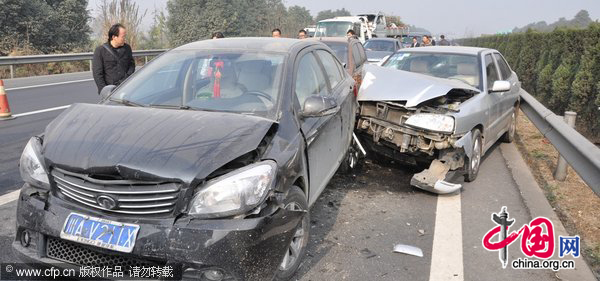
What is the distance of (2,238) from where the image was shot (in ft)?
11.6

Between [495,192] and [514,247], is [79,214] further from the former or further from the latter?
[495,192]

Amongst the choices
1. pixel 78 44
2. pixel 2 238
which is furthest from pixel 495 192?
pixel 78 44

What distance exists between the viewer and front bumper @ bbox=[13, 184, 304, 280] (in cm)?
242

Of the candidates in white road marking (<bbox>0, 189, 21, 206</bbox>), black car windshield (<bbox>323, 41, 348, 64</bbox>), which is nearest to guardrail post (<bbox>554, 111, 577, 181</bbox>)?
→ black car windshield (<bbox>323, 41, 348, 64</bbox>)

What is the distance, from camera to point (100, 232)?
249 cm

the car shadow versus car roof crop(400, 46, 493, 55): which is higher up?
car roof crop(400, 46, 493, 55)

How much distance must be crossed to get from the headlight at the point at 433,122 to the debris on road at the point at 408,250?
1.64 meters

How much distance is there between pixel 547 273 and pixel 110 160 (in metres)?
3.21

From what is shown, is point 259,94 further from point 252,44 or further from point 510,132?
point 510,132

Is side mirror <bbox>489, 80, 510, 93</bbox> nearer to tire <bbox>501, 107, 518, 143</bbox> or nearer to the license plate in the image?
tire <bbox>501, 107, 518, 143</bbox>

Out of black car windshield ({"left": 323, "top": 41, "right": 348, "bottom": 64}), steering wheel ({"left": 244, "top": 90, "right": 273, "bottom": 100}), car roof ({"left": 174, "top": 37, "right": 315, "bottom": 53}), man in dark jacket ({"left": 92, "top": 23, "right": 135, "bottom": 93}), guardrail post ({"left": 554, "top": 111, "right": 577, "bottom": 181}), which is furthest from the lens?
black car windshield ({"left": 323, "top": 41, "right": 348, "bottom": 64})

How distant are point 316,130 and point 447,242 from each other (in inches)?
59.2

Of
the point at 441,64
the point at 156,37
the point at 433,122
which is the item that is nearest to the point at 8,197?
the point at 433,122

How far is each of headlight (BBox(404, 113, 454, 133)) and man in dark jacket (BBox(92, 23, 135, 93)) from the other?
3929mm
